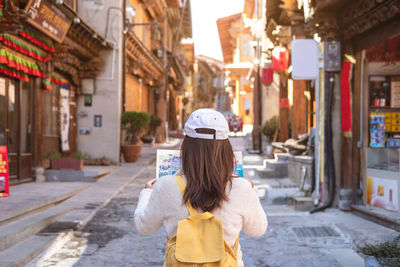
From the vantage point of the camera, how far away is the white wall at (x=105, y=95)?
14.8 m

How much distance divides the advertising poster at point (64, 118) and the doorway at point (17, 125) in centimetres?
251

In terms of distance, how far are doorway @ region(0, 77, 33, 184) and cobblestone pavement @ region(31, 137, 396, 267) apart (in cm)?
334

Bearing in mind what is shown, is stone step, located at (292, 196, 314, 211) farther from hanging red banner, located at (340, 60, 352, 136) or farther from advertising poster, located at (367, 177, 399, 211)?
hanging red banner, located at (340, 60, 352, 136)

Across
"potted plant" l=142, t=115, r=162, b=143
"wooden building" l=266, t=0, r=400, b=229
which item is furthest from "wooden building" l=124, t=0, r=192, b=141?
"wooden building" l=266, t=0, r=400, b=229

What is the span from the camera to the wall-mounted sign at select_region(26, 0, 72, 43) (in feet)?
29.7

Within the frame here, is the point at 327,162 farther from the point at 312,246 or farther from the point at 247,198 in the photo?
the point at 247,198

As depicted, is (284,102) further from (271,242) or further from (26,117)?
(271,242)

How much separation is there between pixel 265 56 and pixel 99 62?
692 centimetres

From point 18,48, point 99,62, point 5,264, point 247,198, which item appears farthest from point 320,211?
point 99,62

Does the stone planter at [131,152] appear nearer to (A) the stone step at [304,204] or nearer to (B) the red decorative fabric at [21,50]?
(B) the red decorative fabric at [21,50]

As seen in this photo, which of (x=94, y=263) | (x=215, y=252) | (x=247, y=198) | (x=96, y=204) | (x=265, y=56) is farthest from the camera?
(x=265, y=56)

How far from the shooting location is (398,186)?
656 centimetres

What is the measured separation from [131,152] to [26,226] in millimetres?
9911

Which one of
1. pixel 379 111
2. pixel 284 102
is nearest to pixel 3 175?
pixel 379 111
